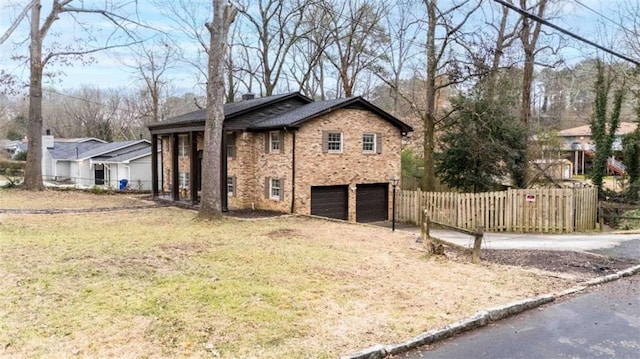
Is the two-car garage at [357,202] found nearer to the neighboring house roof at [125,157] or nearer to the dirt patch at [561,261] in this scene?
the dirt patch at [561,261]

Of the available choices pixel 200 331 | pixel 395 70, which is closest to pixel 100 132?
pixel 395 70

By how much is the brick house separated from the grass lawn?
7353 mm

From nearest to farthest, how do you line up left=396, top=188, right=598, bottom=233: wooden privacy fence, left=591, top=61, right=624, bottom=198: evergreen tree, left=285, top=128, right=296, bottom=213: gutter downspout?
left=396, top=188, right=598, bottom=233: wooden privacy fence
left=285, top=128, right=296, bottom=213: gutter downspout
left=591, top=61, right=624, bottom=198: evergreen tree

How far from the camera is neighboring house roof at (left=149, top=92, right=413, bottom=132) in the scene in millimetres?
19062

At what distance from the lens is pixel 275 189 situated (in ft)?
65.4

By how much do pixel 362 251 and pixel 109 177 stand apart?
32.5 metres

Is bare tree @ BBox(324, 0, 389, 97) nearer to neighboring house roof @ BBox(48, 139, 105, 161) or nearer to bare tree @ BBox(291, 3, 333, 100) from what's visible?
bare tree @ BBox(291, 3, 333, 100)

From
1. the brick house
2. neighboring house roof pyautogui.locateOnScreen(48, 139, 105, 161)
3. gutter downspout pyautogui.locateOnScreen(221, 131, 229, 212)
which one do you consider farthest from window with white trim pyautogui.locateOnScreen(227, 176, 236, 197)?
neighboring house roof pyautogui.locateOnScreen(48, 139, 105, 161)

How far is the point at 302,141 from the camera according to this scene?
Answer: 19.0 meters

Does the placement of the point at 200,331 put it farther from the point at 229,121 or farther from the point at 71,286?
the point at 229,121

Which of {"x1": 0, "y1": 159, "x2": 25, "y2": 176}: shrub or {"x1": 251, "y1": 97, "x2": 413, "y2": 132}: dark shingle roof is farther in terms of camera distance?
{"x1": 0, "y1": 159, "x2": 25, "y2": 176}: shrub

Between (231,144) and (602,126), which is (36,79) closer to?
(231,144)

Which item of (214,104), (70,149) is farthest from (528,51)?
(70,149)

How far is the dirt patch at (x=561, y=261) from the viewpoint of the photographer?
938 cm
